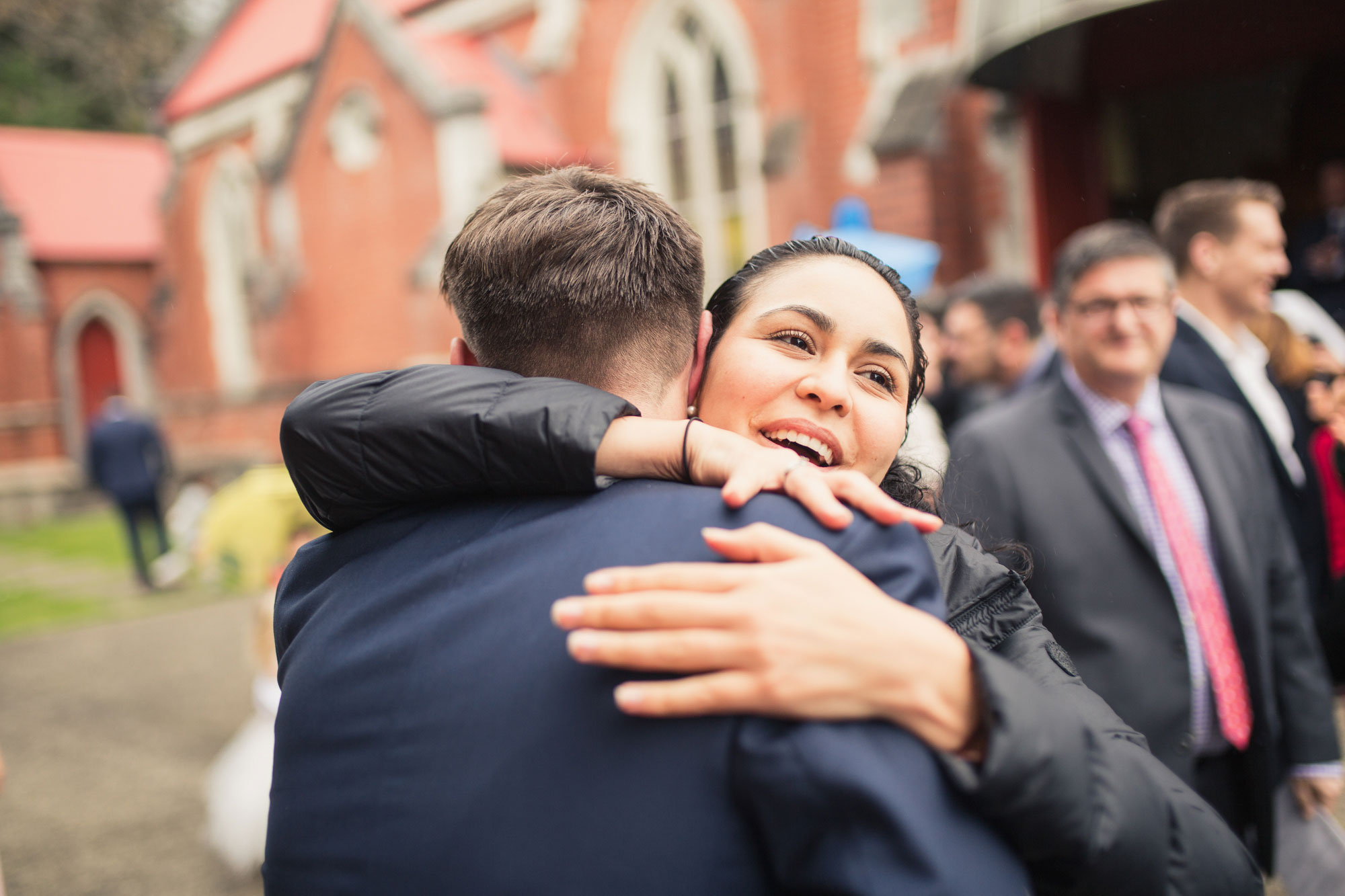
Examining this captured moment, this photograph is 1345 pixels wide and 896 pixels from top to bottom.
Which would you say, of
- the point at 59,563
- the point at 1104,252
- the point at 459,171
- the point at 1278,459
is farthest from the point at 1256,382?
the point at 59,563

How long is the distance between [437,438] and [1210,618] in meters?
2.41

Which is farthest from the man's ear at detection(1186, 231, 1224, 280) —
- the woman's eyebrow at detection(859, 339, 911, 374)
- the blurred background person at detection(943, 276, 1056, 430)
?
the woman's eyebrow at detection(859, 339, 911, 374)

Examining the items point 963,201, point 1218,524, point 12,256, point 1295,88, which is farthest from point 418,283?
point 12,256

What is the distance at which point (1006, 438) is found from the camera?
2887 millimetres

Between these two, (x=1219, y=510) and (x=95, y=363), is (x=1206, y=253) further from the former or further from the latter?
(x=95, y=363)

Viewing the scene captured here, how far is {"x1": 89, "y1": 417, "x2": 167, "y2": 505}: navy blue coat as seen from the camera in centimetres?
1173

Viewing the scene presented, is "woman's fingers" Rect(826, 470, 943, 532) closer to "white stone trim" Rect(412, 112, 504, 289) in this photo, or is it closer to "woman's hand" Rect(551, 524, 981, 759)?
"woman's hand" Rect(551, 524, 981, 759)

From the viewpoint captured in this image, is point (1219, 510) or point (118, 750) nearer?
point (1219, 510)

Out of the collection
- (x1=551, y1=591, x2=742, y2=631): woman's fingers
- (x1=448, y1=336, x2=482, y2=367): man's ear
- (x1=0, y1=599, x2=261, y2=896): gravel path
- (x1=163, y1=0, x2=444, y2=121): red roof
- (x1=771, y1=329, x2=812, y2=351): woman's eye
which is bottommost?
(x1=0, y1=599, x2=261, y2=896): gravel path

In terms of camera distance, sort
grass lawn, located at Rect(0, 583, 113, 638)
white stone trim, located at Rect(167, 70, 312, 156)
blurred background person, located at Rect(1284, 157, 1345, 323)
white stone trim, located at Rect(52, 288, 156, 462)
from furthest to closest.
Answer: white stone trim, located at Rect(52, 288, 156, 462) < white stone trim, located at Rect(167, 70, 312, 156) < grass lawn, located at Rect(0, 583, 113, 638) < blurred background person, located at Rect(1284, 157, 1345, 323)

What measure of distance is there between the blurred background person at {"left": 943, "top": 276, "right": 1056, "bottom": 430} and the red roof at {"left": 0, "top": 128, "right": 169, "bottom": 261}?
22.4m

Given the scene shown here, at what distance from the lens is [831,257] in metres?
1.57

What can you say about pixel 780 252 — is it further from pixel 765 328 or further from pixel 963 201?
pixel 963 201

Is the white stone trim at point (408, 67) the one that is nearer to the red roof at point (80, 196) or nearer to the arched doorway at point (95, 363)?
the red roof at point (80, 196)
